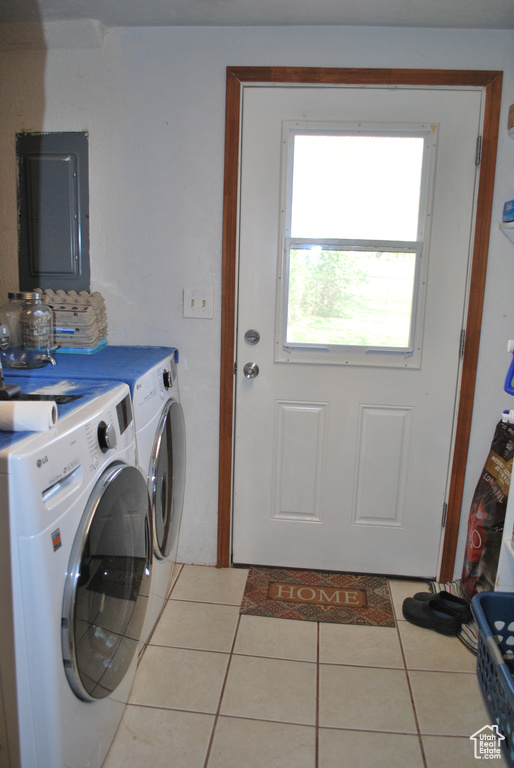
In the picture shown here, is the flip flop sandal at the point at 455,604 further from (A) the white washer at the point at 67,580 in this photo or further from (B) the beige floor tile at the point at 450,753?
(A) the white washer at the point at 67,580

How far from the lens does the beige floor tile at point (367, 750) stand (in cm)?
151

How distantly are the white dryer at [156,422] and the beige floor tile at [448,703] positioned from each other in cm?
89

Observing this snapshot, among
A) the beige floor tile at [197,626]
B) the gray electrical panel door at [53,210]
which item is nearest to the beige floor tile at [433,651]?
the beige floor tile at [197,626]

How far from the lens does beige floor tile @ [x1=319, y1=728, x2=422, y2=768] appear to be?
4.94 feet

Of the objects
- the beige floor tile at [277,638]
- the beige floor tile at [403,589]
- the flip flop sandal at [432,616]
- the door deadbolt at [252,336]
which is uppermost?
the door deadbolt at [252,336]

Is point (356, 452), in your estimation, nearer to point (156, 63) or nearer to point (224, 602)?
point (224, 602)

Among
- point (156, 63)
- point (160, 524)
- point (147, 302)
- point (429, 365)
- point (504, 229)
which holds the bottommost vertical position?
point (160, 524)

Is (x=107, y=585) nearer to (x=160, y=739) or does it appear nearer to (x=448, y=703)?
(x=160, y=739)

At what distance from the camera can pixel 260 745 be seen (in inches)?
61.2

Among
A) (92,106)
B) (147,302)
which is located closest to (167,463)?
(147,302)

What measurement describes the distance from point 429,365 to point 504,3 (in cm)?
121

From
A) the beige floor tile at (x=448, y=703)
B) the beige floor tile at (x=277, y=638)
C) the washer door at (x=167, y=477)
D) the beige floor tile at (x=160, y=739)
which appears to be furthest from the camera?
the beige floor tile at (x=277, y=638)

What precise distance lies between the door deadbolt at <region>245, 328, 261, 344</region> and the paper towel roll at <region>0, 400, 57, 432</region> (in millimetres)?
1221

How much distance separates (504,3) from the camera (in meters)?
1.79
